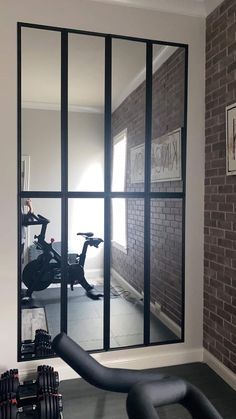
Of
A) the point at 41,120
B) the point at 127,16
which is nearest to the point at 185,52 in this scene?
the point at 127,16

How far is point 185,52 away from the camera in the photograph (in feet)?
9.45

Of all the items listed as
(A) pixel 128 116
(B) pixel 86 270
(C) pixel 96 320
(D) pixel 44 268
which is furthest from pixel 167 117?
(C) pixel 96 320

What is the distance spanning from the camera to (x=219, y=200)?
2682 mm

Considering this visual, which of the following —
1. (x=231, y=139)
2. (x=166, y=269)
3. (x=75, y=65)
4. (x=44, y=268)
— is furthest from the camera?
(x=166, y=269)

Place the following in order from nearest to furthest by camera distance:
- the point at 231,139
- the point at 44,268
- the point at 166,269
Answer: the point at 231,139 → the point at 44,268 → the point at 166,269

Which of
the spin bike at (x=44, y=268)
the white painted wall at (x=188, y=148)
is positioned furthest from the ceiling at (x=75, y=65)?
the spin bike at (x=44, y=268)

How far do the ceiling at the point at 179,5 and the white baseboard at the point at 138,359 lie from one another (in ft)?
9.28

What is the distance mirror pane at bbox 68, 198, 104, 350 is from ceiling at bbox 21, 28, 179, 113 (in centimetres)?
82

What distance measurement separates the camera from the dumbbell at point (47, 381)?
86.4 inches

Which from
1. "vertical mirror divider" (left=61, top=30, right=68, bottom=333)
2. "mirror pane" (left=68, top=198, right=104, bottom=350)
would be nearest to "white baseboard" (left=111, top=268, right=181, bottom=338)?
"mirror pane" (left=68, top=198, right=104, bottom=350)

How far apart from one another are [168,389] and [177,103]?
8.57 feet

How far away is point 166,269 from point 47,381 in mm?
1422

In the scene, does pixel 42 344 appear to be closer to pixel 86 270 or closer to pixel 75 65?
pixel 86 270

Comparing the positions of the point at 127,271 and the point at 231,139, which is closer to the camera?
the point at 231,139
